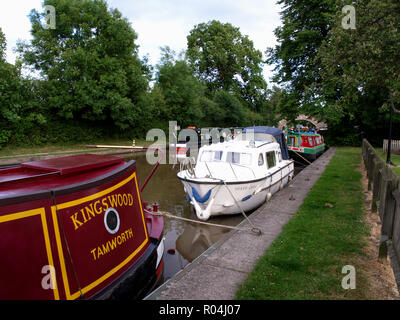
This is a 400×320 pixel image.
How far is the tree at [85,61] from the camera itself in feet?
77.4

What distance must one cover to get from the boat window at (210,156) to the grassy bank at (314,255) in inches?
140

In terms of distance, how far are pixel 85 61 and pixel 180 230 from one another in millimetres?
20065

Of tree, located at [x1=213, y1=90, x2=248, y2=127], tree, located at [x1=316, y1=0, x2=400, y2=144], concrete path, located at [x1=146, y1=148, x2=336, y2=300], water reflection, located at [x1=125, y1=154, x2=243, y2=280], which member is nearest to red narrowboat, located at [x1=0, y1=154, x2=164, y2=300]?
concrete path, located at [x1=146, y1=148, x2=336, y2=300]

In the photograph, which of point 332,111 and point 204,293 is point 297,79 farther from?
point 204,293

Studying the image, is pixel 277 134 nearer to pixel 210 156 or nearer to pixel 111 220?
pixel 210 156

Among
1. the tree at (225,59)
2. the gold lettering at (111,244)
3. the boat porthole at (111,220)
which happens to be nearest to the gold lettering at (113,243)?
the gold lettering at (111,244)

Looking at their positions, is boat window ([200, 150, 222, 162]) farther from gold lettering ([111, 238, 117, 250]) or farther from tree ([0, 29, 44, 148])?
tree ([0, 29, 44, 148])

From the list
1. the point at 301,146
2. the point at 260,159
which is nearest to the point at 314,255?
the point at 260,159

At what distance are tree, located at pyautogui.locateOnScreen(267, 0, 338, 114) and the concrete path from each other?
20.4m

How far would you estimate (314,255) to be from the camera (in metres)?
5.43

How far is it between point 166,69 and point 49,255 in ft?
115

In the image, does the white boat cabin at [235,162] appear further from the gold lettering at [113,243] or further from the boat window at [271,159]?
the gold lettering at [113,243]

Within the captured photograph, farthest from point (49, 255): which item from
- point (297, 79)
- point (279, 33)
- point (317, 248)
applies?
point (279, 33)

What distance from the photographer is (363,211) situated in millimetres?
7945
